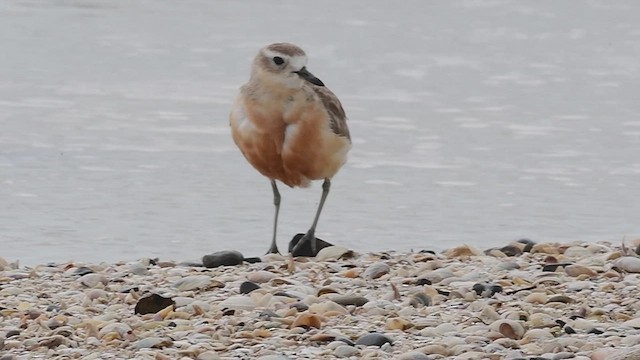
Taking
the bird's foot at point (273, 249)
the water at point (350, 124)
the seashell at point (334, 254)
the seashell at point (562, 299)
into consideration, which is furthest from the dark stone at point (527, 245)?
the seashell at point (562, 299)

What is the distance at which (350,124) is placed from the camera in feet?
38.1

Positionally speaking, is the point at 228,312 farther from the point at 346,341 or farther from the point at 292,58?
the point at 292,58

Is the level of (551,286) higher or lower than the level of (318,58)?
lower

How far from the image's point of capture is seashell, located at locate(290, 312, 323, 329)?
530 centimetres

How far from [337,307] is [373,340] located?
521 mm

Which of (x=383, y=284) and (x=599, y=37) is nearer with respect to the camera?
(x=383, y=284)

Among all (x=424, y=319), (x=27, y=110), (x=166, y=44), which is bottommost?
(x=424, y=319)

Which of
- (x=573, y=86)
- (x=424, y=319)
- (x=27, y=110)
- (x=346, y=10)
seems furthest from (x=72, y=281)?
(x=346, y=10)

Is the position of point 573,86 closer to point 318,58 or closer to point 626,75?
point 626,75

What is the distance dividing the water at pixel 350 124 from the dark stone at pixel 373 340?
9.98ft

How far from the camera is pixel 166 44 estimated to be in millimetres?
15867

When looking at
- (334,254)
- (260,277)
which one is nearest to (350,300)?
(260,277)

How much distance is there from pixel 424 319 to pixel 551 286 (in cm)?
78

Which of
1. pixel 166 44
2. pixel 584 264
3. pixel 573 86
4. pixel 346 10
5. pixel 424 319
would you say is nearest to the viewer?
pixel 424 319
